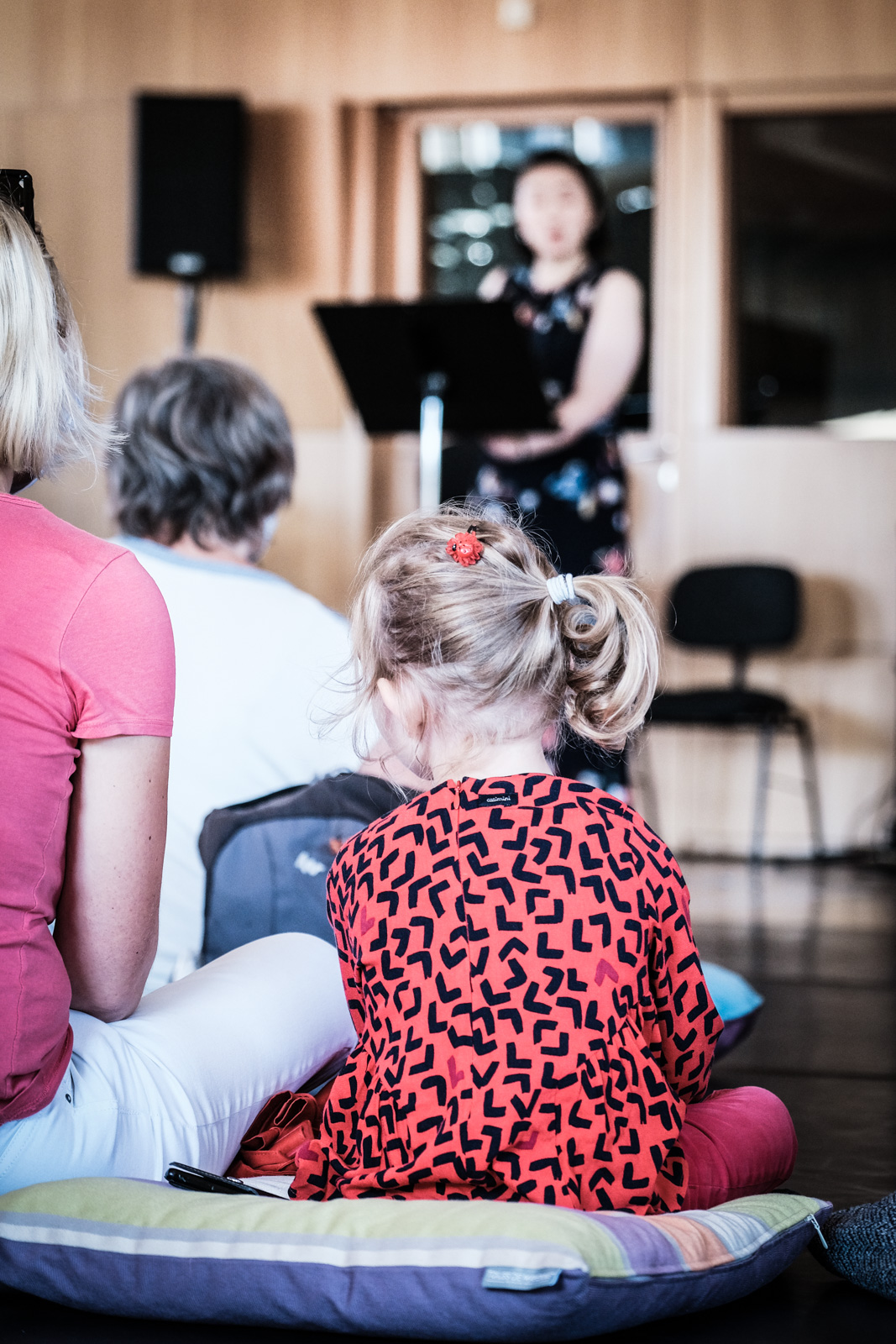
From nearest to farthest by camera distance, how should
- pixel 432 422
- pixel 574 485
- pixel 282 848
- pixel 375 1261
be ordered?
pixel 375 1261, pixel 282 848, pixel 432 422, pixel 574 485

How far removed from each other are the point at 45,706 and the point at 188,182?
3.98 meters

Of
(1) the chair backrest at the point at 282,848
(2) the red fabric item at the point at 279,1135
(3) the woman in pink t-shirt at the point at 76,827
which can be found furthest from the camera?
(1) the chair backrest at the point at 282,848

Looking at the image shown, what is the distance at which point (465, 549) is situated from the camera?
114cm

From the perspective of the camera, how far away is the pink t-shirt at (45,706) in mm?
1020

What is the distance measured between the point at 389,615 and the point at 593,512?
2585 millimetres

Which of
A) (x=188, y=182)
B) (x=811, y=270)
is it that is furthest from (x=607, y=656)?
(x=811, y=270)

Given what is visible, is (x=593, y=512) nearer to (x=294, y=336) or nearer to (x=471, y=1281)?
(x=294, y=336)

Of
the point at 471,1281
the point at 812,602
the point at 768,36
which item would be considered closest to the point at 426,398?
the point at 812,602

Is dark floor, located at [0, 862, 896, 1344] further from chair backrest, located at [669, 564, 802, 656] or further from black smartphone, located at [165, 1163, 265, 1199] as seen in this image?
chair backrest, located at [669, 564, 802, 656]

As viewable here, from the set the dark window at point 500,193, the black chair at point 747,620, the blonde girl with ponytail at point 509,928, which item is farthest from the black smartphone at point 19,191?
the dark window at point 500,193

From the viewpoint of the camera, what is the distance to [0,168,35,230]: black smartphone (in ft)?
3.67

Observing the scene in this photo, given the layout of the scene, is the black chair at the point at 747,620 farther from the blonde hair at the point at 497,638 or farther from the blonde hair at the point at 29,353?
the blonde hair at the point at 29,353

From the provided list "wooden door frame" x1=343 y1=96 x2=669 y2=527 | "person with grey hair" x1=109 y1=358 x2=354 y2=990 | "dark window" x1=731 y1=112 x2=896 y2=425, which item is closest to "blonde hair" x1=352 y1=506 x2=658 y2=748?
"person with grey hair" x1=109 y1=358 x2=354 y2=990

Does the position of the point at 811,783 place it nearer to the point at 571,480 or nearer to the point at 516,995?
the point at 571,480
